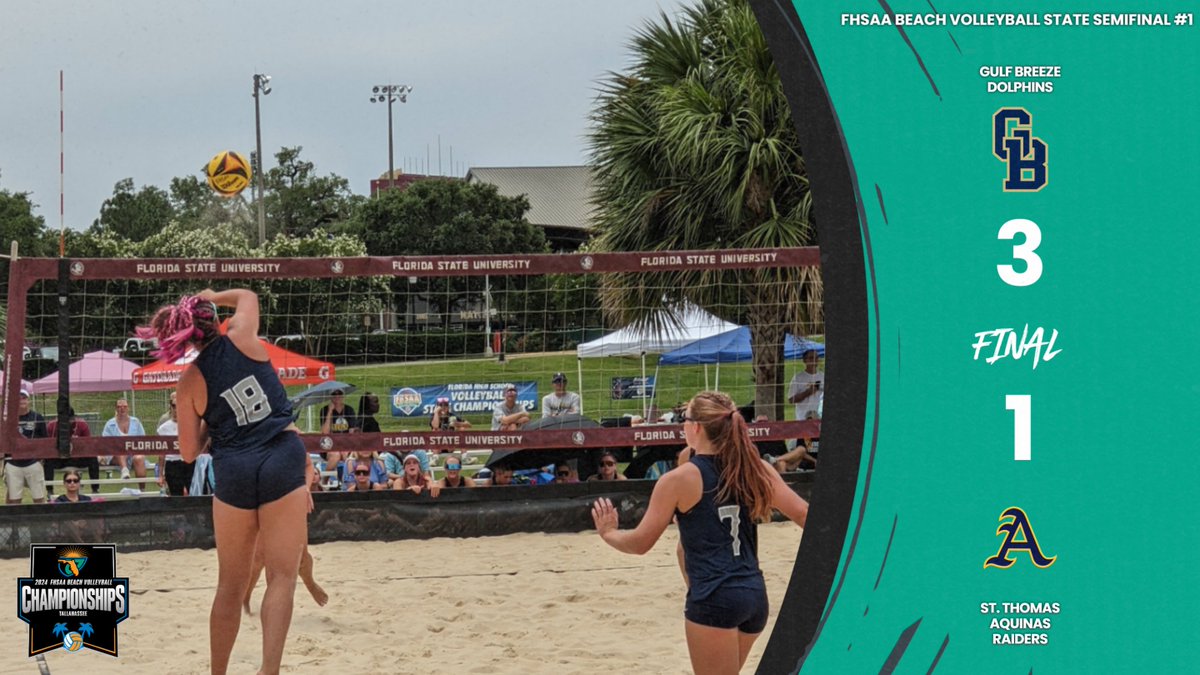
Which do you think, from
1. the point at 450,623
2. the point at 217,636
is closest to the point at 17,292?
the point at 450,623

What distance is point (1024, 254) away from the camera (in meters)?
3.18

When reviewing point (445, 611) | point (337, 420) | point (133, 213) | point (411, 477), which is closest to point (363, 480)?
point (411, 477)

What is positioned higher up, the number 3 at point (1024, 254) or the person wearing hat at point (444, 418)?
the number 3 at point (1024, 254)

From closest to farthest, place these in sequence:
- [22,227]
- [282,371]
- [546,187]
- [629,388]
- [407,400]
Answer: [282,371], [407,400], [629,388], [22,227], [546,187]

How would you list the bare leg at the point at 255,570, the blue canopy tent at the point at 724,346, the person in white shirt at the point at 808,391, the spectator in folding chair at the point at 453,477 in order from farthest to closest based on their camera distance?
the blue canopy tent at the point at 724,346 < the person in white shirt at the point at 808,391 < the spectator in folding chair at the point at 453,477 < the bare leg at the point at 255,570

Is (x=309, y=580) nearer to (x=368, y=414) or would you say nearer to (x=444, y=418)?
(x=368, y=414)

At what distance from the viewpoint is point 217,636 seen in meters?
4.26

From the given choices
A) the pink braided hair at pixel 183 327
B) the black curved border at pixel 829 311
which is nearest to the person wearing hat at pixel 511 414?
the pink braided hair at pixel 183 327

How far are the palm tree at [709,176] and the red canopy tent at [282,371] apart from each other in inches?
91.0

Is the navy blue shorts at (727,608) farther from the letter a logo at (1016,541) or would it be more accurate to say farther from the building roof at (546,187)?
the building roof at (546,187)

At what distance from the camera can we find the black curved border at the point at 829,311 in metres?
3.17

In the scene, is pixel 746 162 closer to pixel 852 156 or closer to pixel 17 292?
pixel 17 292

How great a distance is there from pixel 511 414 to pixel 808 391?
2065 millimetres

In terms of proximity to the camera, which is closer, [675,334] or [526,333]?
[526,333]
